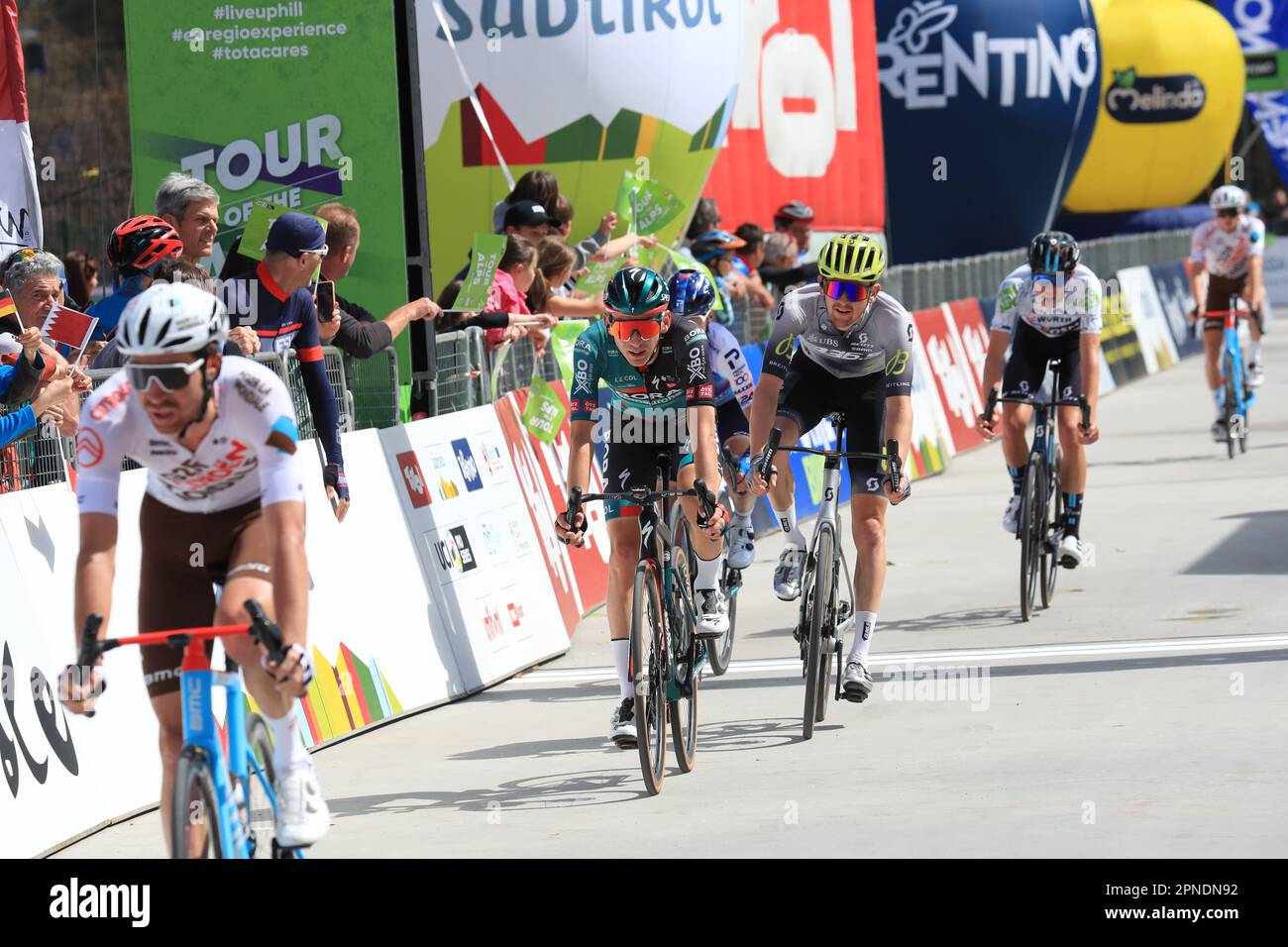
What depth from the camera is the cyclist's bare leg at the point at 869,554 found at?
31.3 ft

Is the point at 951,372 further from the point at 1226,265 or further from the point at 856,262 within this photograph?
the point at 856,262

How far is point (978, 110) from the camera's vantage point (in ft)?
100

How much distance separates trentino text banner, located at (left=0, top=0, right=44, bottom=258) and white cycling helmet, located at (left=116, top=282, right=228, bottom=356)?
12.7 ft

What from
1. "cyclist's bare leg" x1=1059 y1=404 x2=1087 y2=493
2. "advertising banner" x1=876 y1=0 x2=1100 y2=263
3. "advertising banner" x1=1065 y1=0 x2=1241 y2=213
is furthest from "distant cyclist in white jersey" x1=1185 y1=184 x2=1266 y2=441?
"advertising banner" x1=1065 y1=0 x2=1241 y2=213

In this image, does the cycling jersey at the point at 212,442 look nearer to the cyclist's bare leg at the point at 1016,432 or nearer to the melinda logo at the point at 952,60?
the cyclist's bare leg at the point at 1016,432

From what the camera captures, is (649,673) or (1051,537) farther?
(1051,537)

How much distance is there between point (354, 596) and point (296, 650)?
4347 mm

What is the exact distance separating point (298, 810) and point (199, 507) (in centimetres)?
88

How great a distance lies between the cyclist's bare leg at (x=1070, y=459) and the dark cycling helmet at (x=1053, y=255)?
2.66 feet

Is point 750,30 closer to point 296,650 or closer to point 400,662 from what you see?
point 400,662

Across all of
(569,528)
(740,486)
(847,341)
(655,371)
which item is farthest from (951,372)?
(569,528)

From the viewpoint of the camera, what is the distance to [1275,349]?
3406cm

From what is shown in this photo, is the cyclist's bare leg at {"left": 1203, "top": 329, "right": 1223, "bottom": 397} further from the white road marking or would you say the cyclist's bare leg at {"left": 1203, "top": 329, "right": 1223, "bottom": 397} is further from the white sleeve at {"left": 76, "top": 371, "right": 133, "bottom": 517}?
the white sleeve at {"left": 76, "top": 371, "right": 133, "bottom": 517}
